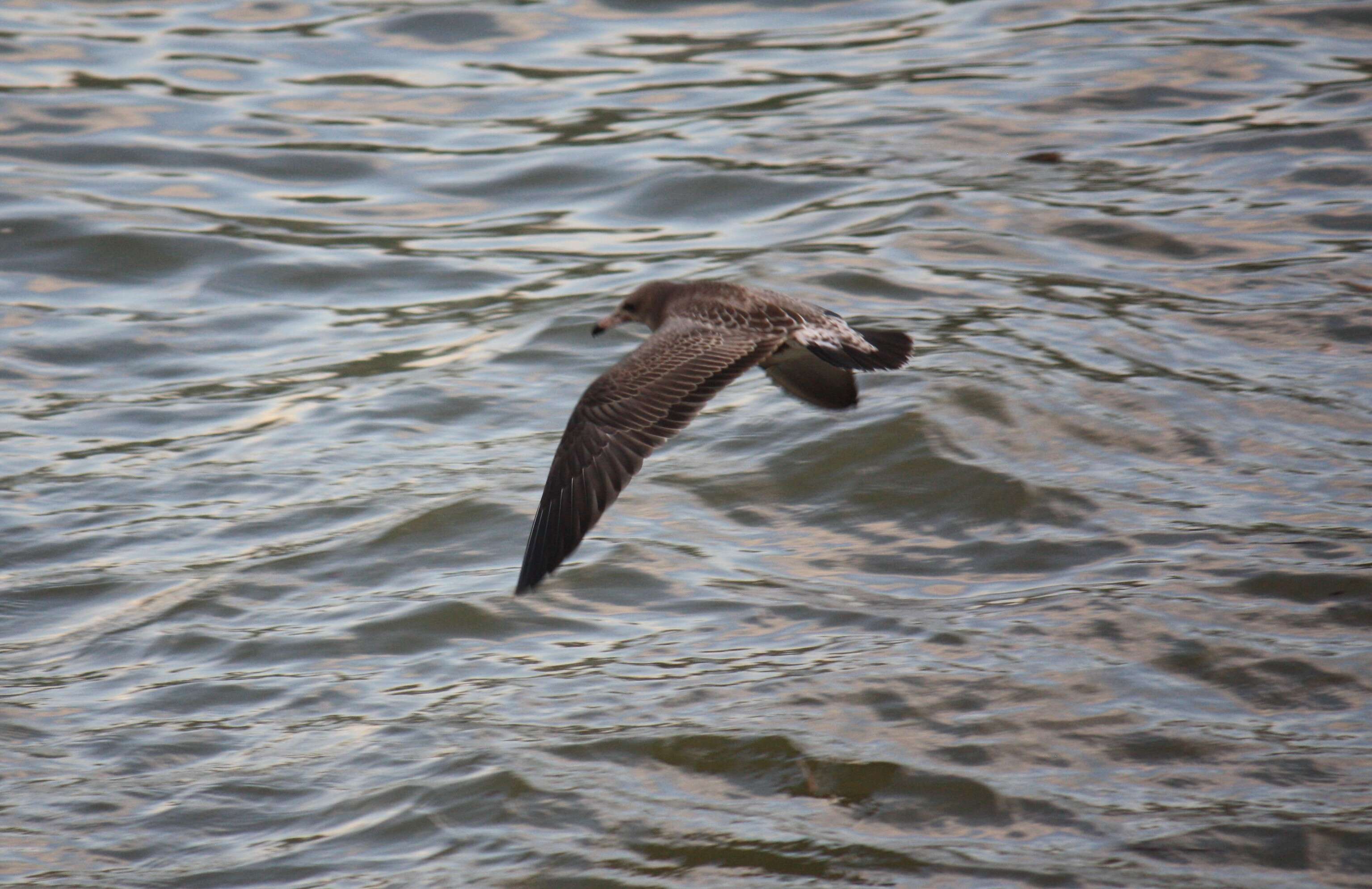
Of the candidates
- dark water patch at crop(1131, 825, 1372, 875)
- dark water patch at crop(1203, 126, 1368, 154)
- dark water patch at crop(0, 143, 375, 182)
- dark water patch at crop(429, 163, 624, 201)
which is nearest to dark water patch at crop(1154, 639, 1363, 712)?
dark water patch at crop(1131, 825, 1372, 875)

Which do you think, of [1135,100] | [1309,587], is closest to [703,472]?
[1309,587]

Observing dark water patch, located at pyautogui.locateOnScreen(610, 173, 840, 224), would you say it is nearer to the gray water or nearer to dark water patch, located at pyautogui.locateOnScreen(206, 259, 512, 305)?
the gray water

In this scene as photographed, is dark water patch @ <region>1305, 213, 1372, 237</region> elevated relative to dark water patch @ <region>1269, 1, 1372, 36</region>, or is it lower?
lower

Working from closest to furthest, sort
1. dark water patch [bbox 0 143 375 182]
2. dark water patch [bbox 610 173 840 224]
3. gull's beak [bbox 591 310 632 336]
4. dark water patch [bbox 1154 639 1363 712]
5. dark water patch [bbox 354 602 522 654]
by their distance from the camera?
dark water patch [bbox 1154 639 1363 712]
dark water patch [bbox 354 602 522 654]
gull's beak [bbox 591 310 632 336]
dark water patch [bbox 610 173 840 224]
dark water patch [bbox 0 143 375 182]

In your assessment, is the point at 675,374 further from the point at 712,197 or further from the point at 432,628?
the point at 712,197

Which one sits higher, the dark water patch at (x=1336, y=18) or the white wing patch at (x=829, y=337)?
the dark water patch at (x=1336, y=18)

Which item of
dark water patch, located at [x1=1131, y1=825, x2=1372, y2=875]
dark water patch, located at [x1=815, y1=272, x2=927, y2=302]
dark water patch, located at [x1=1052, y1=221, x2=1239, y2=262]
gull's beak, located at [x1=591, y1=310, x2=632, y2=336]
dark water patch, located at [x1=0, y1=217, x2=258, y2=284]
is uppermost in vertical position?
gull's beak, located at [x1=591, y1=310, x2=632, y2=336]

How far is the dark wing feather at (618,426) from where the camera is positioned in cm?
486

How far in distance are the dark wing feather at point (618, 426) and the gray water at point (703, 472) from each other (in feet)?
1.78

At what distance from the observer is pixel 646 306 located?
621 cm

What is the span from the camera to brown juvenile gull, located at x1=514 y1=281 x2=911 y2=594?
16.0 ft

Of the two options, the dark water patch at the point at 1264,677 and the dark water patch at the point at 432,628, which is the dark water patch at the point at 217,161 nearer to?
the dark water patch at the point at 432,628

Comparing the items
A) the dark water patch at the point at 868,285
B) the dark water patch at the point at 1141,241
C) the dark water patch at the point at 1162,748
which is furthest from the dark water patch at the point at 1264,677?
the dark water patch at the point at 1141,241

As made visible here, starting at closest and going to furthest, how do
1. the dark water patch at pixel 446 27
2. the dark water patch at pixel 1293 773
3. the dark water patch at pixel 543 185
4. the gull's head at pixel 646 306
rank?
1. the dark water patch at pixel 1293 773
2. the gull's head at pixel 646 306
3. the dark water patch at pixel 543 185
4. the dark water patch at pixel 446 27
